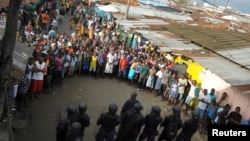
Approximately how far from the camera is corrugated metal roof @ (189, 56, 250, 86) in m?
13.1

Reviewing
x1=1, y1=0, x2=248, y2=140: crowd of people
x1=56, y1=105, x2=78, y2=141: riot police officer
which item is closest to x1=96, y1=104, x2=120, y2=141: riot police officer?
x1=56, y1=105, x2=78, y2=141: riot police officer

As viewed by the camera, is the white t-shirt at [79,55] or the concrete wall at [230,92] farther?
the white t-shirt at [79,55]

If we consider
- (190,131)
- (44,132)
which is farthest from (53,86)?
(190,131)

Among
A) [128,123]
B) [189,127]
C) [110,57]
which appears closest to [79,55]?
[110,57]

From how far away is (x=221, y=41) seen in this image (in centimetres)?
1773

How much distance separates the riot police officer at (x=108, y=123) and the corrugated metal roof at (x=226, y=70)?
5.06 meters

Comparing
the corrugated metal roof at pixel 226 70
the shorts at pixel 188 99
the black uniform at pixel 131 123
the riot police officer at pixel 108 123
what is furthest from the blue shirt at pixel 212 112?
the riot police officer at pixel 108 123

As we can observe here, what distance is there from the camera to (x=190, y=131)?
33.7 feet

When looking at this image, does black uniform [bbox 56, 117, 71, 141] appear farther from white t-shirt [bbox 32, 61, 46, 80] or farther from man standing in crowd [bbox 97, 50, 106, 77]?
man standing in crowd [bbox 97, 50, 106, 77]

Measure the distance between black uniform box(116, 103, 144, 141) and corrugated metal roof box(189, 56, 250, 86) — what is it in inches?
173

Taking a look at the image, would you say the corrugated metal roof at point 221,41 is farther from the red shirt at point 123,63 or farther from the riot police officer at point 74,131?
the riot police officer at point 74,131

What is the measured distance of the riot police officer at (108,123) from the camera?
9.29m

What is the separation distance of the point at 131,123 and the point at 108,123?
66cm

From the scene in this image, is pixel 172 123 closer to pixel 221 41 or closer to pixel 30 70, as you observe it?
pixel 30 70
